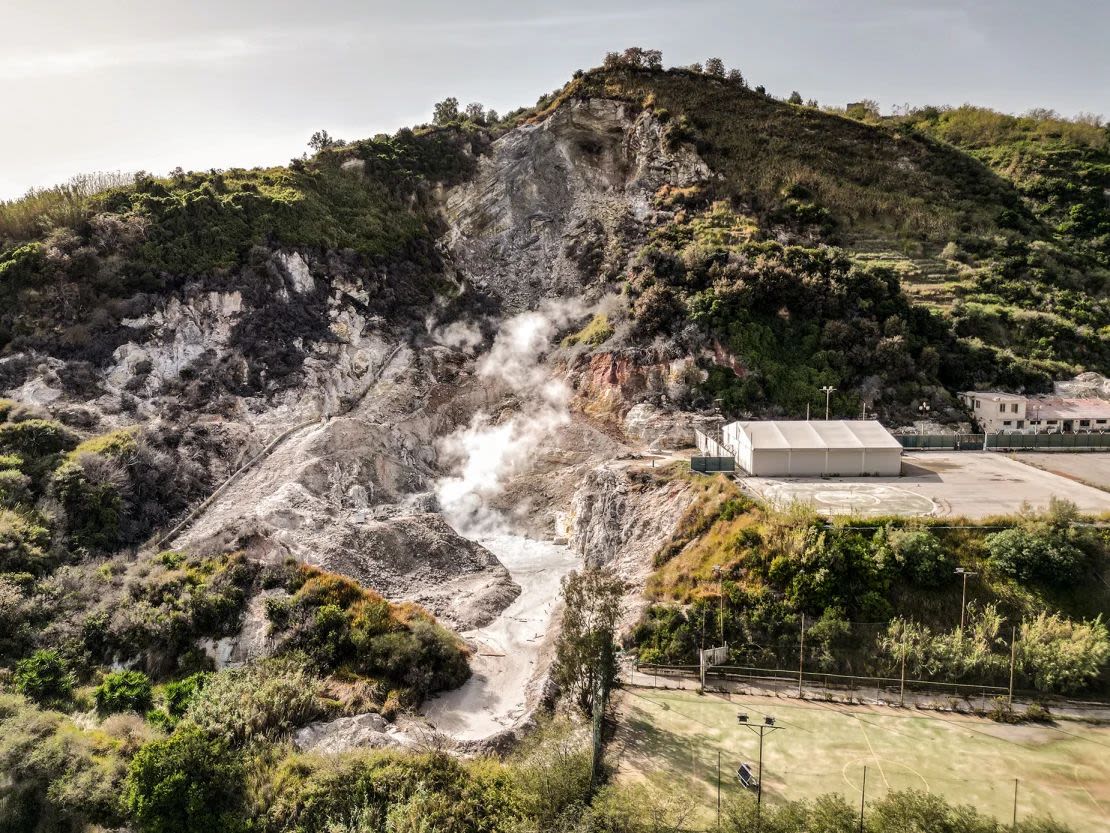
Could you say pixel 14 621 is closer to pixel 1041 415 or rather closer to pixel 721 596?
pixel 721 596

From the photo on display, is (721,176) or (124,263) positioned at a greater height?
(721,176)

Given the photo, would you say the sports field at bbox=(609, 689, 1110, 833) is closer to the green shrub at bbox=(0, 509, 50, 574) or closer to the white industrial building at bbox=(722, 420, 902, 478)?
the white industrial building at bbox=(722, 420, 902, 478)

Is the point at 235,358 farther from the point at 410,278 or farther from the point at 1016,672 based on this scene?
the point at 1016,672

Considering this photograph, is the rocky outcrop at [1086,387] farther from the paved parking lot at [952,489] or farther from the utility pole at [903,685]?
the utility pole at [903,685]

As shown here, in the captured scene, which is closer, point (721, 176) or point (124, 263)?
point (124, 263)

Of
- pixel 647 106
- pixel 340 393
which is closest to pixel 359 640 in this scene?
pixel 340 393

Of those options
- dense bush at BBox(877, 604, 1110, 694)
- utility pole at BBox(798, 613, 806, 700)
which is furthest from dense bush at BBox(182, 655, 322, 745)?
dense bush at BBox(877, 604, 1110, 694)
